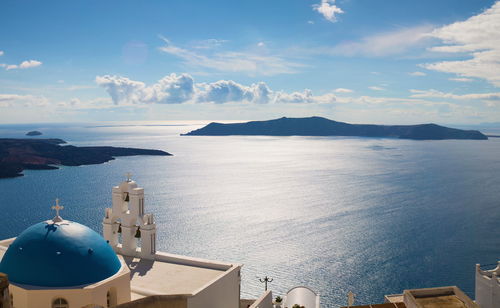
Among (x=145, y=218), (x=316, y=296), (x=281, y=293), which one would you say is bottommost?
(x=281, y=293)

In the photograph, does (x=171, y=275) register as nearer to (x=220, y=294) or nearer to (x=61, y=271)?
(x=220, y=294)

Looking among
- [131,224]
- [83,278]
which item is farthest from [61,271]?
[131,224]

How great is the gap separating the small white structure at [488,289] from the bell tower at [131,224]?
18.3 metres

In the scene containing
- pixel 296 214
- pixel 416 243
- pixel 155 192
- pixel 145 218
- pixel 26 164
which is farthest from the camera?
pixel 26 164

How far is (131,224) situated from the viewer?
2006cm

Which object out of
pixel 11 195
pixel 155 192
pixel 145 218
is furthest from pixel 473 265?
pixel 11 195

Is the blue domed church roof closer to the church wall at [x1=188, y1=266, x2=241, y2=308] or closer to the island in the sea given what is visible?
the church wall at [x1=188, y1=266, x2=241, y2=308]

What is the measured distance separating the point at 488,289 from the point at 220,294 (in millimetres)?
15927

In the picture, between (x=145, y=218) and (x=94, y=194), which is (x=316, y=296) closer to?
(x=145, y=218)

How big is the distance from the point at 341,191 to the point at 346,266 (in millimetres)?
43245

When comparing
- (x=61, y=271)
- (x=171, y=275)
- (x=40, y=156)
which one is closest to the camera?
(x=61, y=271)

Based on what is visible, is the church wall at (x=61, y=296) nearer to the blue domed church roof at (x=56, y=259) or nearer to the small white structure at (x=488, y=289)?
the blue domed church roof at (x=56, y=259)

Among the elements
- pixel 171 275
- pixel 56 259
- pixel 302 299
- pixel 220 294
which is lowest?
pixel 302 299

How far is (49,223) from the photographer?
577 inches
